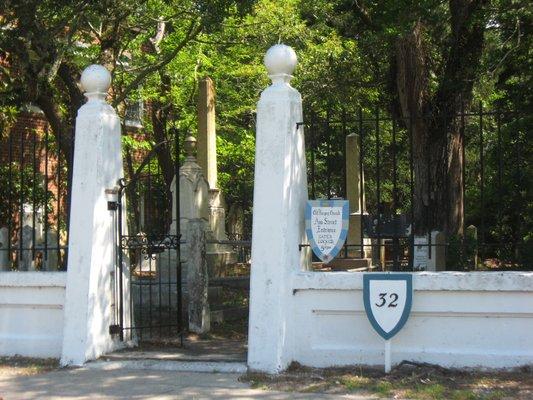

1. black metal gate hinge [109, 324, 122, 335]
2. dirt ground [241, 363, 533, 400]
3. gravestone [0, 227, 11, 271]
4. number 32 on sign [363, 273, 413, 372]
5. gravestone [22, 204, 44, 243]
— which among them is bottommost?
dirt ground [241, 363, 533, 400]

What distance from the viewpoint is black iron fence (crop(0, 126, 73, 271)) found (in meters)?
9.91

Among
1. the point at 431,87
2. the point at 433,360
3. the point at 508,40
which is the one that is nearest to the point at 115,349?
the point at 433,360

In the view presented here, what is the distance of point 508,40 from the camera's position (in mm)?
14508

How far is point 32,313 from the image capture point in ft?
30.3

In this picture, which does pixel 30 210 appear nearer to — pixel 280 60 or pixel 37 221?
pixel 37 221

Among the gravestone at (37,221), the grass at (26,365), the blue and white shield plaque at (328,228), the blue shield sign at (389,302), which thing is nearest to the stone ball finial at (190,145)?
the gravestone at (37,221)

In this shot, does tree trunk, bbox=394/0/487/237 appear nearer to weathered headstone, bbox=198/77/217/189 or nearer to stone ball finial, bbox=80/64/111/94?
weathered headstone, bbox=198/77/217/189

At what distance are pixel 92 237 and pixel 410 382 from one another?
4.00 m

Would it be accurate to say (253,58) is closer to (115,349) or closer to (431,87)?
(431,87)

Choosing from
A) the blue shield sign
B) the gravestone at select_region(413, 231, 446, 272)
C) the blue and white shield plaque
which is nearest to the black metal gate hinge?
the blue and white shield plaque

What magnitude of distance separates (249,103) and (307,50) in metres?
3.03

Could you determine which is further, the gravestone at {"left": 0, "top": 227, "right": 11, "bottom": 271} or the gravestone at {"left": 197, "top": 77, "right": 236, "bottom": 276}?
the gravestone at {"left": 197, "top": 77, "right": 236, "bottom": 276}

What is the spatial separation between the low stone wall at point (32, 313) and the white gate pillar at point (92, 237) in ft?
1.10

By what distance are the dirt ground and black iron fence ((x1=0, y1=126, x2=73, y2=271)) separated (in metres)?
3.67
